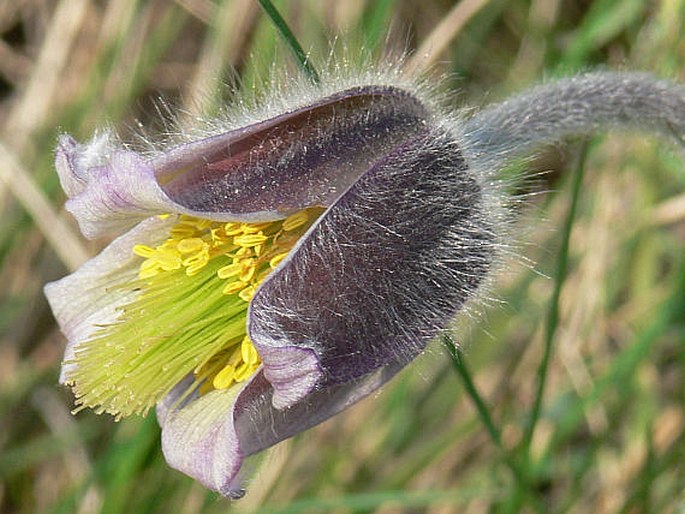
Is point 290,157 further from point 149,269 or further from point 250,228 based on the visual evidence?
point 149,269

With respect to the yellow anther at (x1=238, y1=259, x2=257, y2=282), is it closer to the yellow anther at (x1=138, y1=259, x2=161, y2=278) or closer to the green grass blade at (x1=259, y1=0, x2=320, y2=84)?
the yellow anther at (x1=138, y1=259, x2=161, y2=278)

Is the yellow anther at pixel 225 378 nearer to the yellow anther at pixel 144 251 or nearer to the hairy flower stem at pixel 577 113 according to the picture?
the yellow anther at pixel 144 251

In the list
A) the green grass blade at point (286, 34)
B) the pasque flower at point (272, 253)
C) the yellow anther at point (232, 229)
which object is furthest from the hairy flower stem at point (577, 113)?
the yellow anther at point (232, 229)

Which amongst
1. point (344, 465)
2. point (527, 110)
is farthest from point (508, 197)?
point (344, 465)

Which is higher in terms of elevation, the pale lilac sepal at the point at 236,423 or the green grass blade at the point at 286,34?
the green grass blade at the point at 286,34

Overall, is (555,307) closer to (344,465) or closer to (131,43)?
(344,465)

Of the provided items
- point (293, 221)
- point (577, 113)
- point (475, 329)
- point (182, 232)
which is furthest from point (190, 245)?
point (475, 329)
